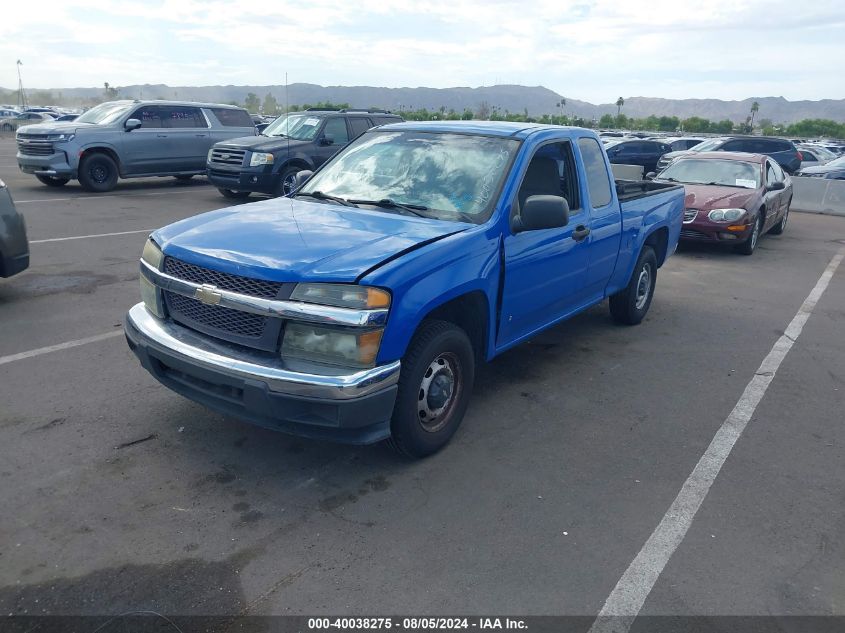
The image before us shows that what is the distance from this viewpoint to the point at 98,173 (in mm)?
15086

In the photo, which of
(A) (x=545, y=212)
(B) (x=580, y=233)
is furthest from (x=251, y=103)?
(A) (x=545, y=212)

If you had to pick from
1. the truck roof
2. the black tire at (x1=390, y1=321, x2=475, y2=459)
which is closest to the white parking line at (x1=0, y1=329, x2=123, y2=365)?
the truck roof

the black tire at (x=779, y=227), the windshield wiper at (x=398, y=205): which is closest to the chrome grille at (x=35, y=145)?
the windshield wiper at (x=398, y=205)

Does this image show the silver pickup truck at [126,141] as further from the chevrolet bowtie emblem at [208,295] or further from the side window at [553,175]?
the chevrolet bowtie emblem at [208,295]

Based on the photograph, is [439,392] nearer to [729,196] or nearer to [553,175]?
[553,175]

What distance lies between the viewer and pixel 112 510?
351 centimetres

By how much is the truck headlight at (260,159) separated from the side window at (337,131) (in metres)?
1.49

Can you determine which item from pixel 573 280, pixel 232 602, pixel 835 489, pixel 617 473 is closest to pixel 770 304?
pixel 573 280

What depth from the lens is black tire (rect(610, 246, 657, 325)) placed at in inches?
270

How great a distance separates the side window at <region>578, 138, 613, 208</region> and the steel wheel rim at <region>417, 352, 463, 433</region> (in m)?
2.25

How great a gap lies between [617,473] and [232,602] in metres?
2.31

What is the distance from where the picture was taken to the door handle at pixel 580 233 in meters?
5.27

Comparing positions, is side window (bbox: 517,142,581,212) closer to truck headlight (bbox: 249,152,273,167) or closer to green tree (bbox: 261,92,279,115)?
green tree (bbox: 261,92,279,115)

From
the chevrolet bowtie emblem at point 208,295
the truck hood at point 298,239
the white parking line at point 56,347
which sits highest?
the truck hood at point 298,239
